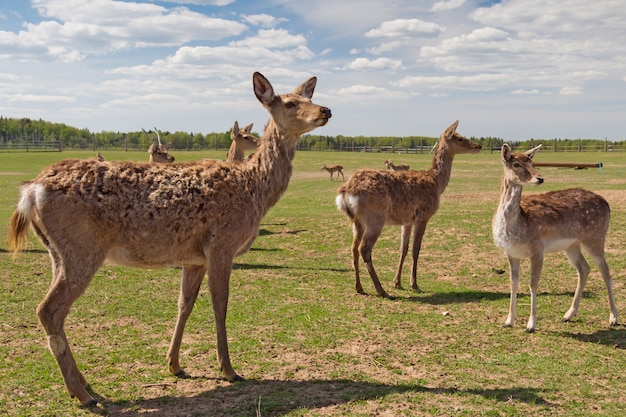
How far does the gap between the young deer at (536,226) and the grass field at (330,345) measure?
1.78ft

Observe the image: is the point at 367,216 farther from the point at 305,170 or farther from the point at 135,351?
the point at 305,170

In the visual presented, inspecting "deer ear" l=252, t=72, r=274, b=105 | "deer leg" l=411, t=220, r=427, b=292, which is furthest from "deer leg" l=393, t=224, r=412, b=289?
"deer ear" l=252, t=72, r=274, b=105

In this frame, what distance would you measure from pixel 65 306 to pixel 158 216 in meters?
1.13

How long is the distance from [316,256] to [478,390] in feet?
24.7

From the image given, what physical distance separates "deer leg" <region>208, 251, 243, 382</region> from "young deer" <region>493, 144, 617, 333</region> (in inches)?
153

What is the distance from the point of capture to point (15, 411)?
509 centimetres

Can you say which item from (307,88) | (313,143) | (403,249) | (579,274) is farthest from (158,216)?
(313,143)

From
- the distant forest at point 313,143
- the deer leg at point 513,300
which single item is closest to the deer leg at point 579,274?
the deer leg at point 513,300

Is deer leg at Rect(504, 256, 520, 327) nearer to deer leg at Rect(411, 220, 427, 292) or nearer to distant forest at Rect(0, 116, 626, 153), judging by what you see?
deer leg at Rect(411, 220, 427, 292)

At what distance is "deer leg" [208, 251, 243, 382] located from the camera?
5.79m

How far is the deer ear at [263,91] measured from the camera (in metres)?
6.59

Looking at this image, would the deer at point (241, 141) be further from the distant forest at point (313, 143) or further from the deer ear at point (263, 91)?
the distant forest at point (313, 143)

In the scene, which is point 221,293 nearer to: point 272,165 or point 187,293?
point 187,293

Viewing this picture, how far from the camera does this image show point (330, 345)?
706cm
